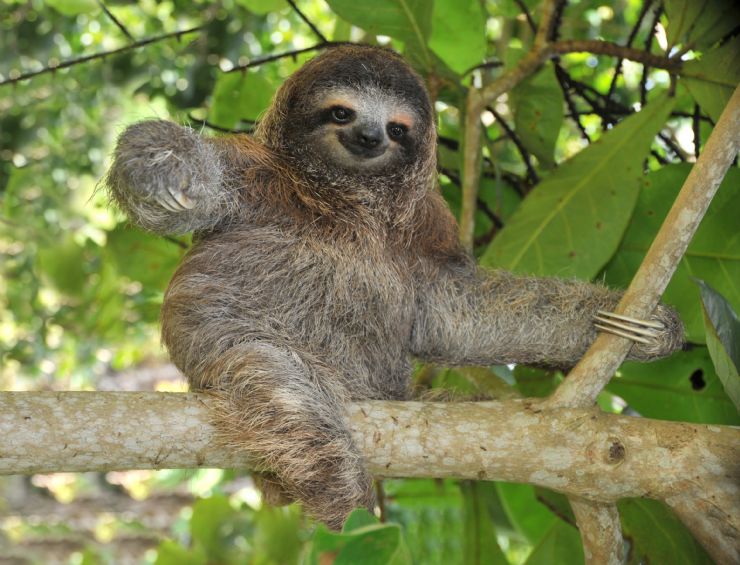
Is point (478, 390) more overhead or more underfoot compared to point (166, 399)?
more overhead

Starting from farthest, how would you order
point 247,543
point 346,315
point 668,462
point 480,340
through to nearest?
point 480,340 < point 346,315 < point 668,462 < point 247,543

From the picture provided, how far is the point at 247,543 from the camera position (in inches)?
89.0

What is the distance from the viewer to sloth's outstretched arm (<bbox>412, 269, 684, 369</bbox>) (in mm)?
3320

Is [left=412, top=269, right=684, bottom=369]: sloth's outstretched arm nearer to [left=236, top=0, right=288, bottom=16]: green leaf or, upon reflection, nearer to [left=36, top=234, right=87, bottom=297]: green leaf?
[left=236, top=0, right=288, bottom=16]: green leaf

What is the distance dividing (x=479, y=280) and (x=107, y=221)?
186 inches

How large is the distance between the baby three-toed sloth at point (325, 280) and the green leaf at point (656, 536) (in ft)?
2.11

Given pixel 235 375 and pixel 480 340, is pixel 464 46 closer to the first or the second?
pixel 480 340

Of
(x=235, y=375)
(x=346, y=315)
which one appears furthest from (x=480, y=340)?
(x=235, y=375)

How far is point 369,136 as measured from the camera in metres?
3.00

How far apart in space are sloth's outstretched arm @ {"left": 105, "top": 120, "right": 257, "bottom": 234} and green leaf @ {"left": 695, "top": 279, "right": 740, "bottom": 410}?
1652mm

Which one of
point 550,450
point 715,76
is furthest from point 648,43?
point 550,450

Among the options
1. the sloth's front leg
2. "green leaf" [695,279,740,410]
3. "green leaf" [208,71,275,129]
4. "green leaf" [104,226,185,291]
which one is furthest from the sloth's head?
"green leaf" [695,279,740,410]

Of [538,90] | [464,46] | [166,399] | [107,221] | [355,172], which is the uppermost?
[107,221]

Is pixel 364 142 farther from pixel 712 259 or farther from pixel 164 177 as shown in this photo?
pixel 712 259
